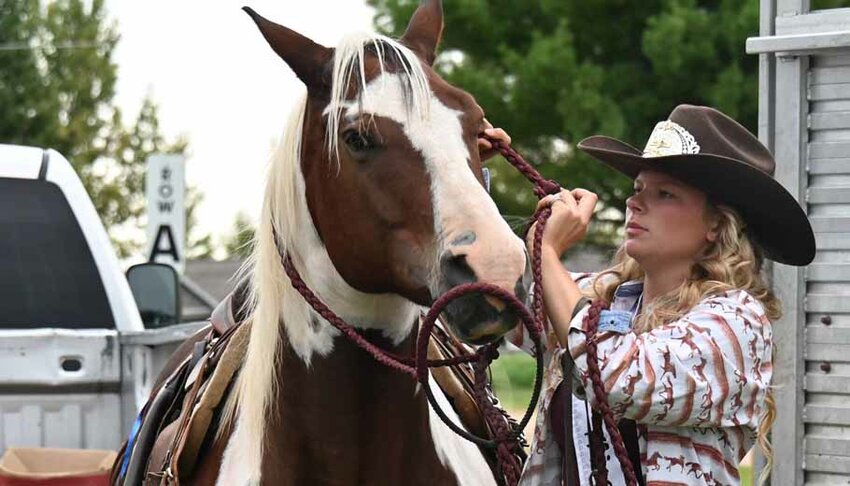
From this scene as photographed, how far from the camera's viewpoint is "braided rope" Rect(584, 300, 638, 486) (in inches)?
105

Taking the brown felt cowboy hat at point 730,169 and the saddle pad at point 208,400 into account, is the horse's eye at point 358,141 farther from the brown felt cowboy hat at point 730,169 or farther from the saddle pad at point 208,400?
the saddle pad at point 208,400

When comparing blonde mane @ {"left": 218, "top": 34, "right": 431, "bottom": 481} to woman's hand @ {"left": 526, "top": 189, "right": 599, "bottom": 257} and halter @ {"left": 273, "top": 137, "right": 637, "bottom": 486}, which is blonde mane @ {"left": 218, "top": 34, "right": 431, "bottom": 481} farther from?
woman's hand @ {"left": 526, "top": 189, "right": 599, "bottom": 257}

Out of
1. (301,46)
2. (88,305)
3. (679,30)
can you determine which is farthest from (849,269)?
(679,30)

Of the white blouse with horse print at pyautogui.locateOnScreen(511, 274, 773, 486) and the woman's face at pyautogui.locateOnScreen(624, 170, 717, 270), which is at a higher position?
the woman's face at pyautogui.locateOnScreen(624, 170, 717, 270)

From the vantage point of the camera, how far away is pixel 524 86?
53.7ft

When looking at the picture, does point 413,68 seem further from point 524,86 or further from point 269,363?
point 524,86

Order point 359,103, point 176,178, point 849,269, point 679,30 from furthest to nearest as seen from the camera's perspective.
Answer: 1. point 679,30
2. point 176,178
3. point 849,269
4. point 359,103

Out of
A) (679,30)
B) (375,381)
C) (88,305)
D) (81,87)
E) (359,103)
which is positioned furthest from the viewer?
(81,87)

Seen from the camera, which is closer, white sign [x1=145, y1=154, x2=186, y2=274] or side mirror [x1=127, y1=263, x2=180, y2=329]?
side mirror [x1=127, y1=263, x2=180, y2=329]

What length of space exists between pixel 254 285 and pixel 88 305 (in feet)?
6.90

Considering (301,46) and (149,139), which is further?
(149,139)

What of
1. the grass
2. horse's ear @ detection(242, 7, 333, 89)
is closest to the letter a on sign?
the grass

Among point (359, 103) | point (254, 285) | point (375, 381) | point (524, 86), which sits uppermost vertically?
point (524, 86)

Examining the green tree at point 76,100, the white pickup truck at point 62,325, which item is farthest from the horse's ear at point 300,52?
the green tree at point 76,100
